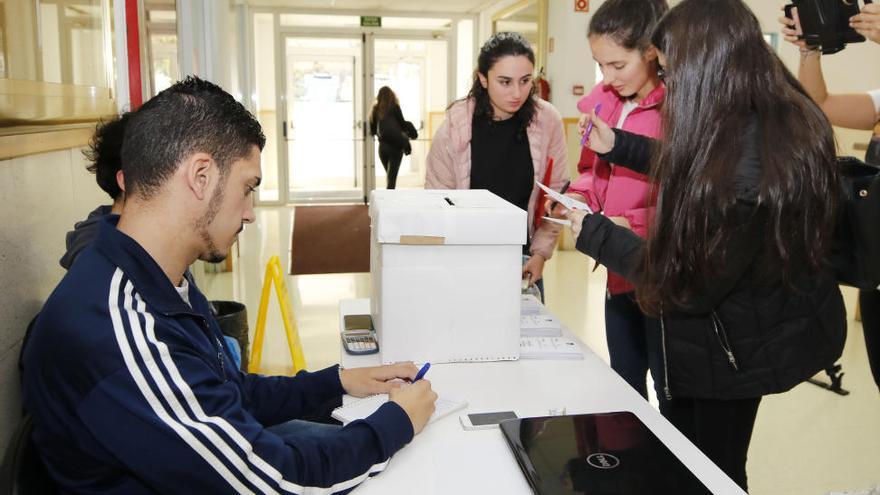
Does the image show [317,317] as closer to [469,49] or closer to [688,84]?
[688,84]

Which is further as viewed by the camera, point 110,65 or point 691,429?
point 110,65

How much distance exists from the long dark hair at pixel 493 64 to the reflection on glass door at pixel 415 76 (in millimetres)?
7124

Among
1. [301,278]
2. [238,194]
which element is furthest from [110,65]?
[301,278]

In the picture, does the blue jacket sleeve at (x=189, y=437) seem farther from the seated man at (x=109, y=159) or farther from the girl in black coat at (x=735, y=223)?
the seated man at (x=109, y=159)

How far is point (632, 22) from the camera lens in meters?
1.77

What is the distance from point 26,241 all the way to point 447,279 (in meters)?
0.89

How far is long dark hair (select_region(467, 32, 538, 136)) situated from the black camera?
0.82 m

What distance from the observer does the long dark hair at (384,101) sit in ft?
27.6

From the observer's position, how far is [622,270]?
1446 mm

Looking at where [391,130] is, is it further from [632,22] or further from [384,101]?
[632,22]

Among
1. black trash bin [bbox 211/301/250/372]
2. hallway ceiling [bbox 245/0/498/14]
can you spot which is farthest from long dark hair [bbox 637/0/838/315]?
hallway ceiling [bbox 245/0/498/14]

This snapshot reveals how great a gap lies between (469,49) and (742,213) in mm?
8734

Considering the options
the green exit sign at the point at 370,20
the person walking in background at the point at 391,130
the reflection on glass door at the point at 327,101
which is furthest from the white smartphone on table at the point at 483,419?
the green exit sign at the point at 370,20

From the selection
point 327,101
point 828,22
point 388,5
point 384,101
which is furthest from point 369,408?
point 327,101
